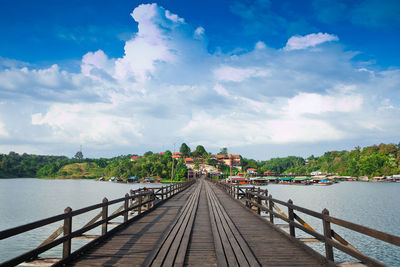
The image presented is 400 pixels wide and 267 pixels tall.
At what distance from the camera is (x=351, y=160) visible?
16450cm

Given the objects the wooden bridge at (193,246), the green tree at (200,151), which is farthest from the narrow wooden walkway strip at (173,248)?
the green tree at (200,151)

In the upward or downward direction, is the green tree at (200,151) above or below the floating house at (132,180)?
above

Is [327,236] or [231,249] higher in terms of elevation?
[327,236]

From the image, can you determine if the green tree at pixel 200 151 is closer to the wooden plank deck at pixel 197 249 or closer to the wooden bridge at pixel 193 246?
the wooden plank deck at pixel 197 249

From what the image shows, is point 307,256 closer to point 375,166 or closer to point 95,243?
point 95,243

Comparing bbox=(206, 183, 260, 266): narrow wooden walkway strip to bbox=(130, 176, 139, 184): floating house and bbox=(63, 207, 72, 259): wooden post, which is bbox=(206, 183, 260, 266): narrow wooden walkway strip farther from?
bbox=(130, 176, 139, 184): floating house

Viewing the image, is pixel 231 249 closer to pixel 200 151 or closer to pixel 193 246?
pixel 193 246

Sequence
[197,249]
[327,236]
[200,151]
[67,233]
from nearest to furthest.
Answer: [327,236] → [67,233] → [197,249] → [200,151]

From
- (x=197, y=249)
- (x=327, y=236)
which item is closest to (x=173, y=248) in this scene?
(x=197, y=249)

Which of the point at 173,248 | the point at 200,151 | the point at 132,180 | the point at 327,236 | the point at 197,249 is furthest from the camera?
the point at 200,151

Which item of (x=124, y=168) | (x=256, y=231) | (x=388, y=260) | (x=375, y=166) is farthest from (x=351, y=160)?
(x=256, y=231)

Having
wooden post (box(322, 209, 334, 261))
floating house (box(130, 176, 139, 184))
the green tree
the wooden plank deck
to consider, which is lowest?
floating house (box(130, 176, 139, 184))

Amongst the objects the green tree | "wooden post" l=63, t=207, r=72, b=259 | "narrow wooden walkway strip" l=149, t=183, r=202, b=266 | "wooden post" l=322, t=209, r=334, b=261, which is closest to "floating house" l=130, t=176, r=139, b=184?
the green tree

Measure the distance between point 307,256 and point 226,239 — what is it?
7.90 feet
